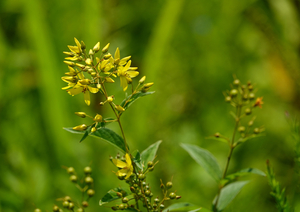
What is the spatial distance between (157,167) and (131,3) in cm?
157

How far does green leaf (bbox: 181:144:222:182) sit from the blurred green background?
61 cm

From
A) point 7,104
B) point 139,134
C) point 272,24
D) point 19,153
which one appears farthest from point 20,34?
point 272,24

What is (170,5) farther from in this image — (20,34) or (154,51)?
(20,34)

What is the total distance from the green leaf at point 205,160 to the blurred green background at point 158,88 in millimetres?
609

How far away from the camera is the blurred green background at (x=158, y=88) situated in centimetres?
170

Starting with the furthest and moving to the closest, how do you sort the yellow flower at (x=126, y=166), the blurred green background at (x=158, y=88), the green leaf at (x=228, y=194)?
the blurred green background at (x=158, y=88)
the green leaf at (x=228, y=194)
the yellow flower at (x=126, y=166)

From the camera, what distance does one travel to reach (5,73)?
1958 millimetres

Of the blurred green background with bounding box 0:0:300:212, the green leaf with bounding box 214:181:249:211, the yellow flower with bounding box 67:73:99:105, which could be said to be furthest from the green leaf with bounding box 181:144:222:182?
the blurred green background with bounding box 0:0:300:212

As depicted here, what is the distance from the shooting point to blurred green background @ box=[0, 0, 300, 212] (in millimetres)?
1699

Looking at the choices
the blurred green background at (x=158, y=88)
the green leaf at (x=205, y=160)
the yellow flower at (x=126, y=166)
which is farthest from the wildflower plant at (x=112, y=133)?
the blurred green background at (x=158, y=88)

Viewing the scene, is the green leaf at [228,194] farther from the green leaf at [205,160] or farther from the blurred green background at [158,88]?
the blurred green background at [158,88]

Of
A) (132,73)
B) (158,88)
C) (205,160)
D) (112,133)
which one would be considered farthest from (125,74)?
(158,88)

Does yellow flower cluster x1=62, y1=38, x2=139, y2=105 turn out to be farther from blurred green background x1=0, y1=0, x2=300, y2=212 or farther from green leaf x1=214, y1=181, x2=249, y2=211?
blurred green background x1=0, y1=0, x2=300, y2=212

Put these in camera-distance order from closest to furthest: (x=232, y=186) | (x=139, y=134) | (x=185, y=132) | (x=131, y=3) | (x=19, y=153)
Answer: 1. (x=232, y=186)
2. (x=19, y=153)
3. (x=139, y=134)
4. (x=185, y=132)
5. (x=131, y=3)
